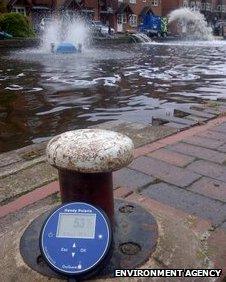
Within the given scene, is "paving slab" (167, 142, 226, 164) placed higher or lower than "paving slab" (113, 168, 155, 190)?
lower

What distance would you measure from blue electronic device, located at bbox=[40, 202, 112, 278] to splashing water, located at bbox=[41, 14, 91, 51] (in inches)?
1228

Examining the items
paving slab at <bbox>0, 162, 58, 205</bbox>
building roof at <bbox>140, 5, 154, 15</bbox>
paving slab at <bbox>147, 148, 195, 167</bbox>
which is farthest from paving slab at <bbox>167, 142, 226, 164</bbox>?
building roof at <bbox>140, 5, 154, 15</bbox>

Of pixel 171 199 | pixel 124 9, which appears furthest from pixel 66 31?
pixel 171 199

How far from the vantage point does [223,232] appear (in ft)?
9.91

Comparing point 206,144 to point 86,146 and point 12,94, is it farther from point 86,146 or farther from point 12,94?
point 12,94

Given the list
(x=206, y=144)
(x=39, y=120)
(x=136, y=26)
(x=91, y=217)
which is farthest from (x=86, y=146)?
(x=136, y=26)

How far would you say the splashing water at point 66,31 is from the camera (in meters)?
35.8

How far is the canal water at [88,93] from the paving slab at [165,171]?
3.07 meters

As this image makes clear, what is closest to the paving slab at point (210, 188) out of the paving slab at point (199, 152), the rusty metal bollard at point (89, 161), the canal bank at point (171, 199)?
the canal bank at point (171, 199)

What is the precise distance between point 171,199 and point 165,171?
687mm

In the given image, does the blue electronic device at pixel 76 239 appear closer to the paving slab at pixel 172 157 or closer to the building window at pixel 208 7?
the paving slab at pixel 172 157

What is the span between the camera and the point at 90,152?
239 centimetres

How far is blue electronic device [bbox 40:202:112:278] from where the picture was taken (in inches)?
87.4

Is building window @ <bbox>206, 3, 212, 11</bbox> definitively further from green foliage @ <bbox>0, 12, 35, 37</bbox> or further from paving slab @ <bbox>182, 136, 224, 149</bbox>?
paving slab @ <bbox>182, 136, 224, 149</bbox>
